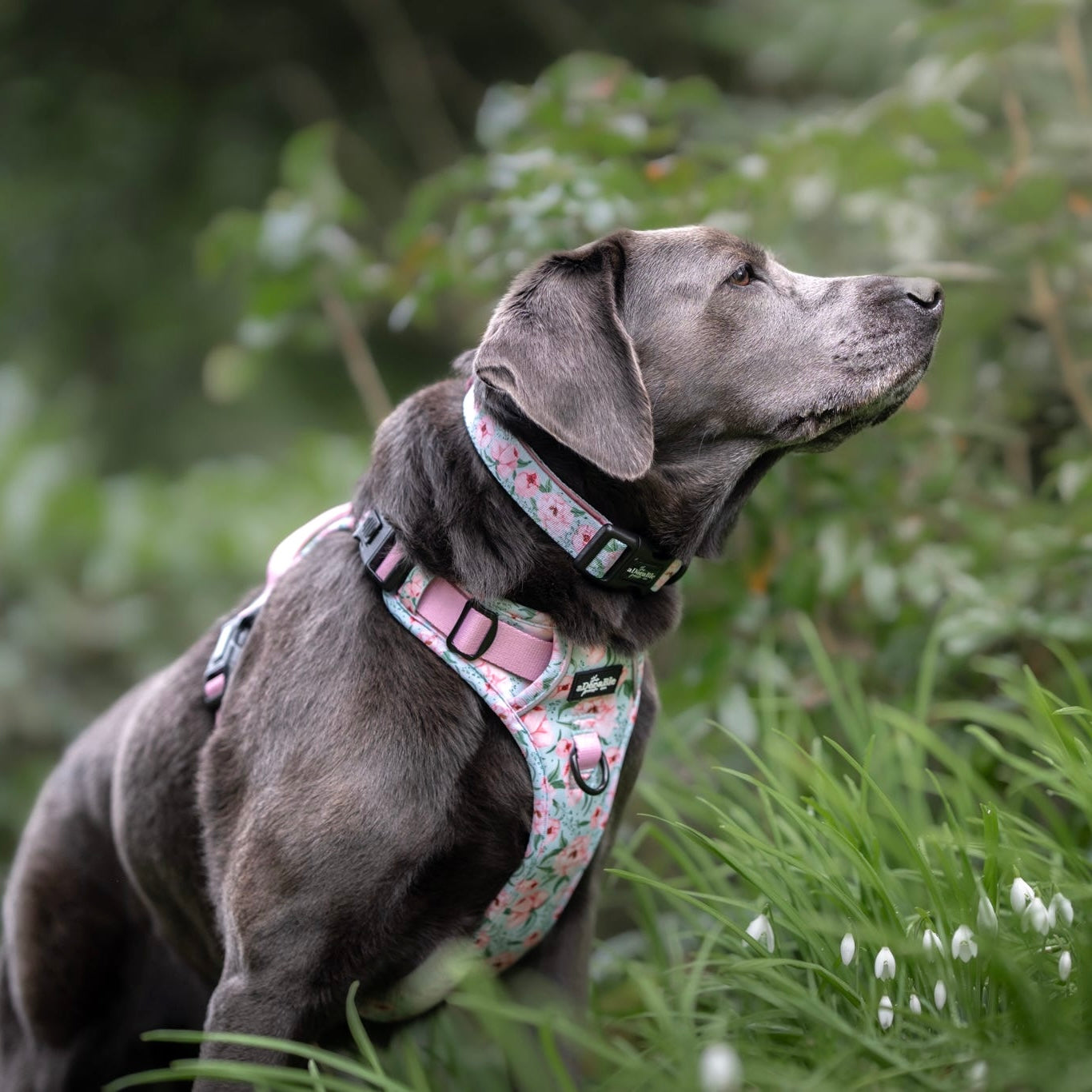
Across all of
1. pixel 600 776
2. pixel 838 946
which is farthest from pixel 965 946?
pixel 600 776

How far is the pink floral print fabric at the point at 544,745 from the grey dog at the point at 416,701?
3 centimetres

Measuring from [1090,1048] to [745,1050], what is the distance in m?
0.50

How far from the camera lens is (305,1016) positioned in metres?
2.15

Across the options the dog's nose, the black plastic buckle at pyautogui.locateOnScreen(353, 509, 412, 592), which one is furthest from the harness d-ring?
the dog's nose

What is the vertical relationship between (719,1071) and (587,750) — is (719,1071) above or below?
above

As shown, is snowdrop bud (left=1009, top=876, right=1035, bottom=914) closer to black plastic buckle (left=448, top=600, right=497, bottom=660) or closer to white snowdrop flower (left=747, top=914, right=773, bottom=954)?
white snowdrop flower (left=747, top=914, right=773, bottom=954)

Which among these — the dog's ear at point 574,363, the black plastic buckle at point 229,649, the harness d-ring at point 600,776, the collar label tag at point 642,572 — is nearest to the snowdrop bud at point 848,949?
the harness d-ring at point 600,776

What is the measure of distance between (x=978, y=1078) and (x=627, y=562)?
3.41 feet

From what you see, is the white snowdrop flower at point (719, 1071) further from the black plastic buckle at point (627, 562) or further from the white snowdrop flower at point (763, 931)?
the black plastic buckle at point (627, 562)

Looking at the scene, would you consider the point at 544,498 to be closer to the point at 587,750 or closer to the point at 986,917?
the point at 587,750

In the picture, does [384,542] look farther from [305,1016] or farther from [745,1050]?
[745,1050]

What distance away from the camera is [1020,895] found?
6.32 feet

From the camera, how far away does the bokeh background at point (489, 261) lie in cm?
333

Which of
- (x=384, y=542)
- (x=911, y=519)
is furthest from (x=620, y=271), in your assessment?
(x=911, y=519)
